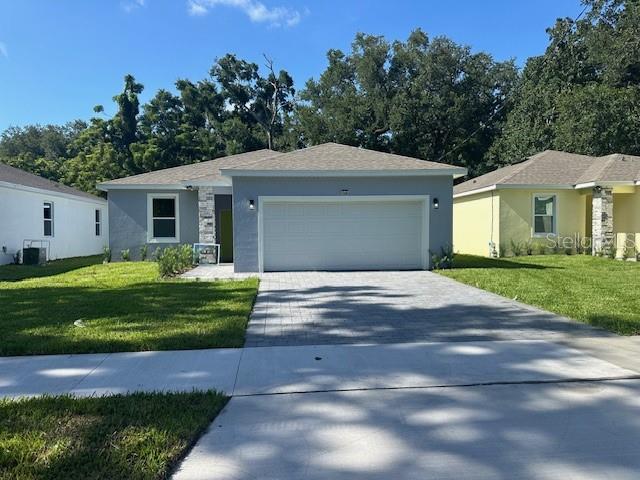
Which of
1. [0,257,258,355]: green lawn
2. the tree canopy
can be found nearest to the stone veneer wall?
[0,257,258,355]: green lawn

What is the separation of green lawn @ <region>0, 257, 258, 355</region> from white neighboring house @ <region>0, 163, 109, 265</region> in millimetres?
6123

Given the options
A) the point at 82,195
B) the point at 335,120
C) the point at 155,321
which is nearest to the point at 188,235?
the point at 82,195

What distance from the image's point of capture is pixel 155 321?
7191 mm

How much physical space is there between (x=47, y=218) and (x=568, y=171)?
2075 centimetres

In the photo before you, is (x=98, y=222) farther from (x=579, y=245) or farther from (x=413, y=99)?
(x=579, y=245)

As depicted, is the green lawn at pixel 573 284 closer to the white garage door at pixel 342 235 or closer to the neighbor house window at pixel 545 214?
the white garage door at pixel 342 235

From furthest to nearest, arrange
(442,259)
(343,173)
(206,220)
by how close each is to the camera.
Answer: (206,220), (442,259), (343,173)

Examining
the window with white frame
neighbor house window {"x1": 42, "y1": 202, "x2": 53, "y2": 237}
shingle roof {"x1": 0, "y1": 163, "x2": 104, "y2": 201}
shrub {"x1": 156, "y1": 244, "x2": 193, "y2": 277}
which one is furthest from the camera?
the window with white frame

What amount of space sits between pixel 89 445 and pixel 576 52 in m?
33.4

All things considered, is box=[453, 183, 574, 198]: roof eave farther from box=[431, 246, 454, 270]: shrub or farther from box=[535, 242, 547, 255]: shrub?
box=[431, 246, 454, 270]: shrub

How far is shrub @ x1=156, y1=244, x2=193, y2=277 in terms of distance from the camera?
12.4 meters

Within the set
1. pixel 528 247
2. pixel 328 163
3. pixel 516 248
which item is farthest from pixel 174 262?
pixel 528 247

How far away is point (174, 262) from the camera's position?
13.0 m

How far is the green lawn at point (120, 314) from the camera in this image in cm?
→ 609
